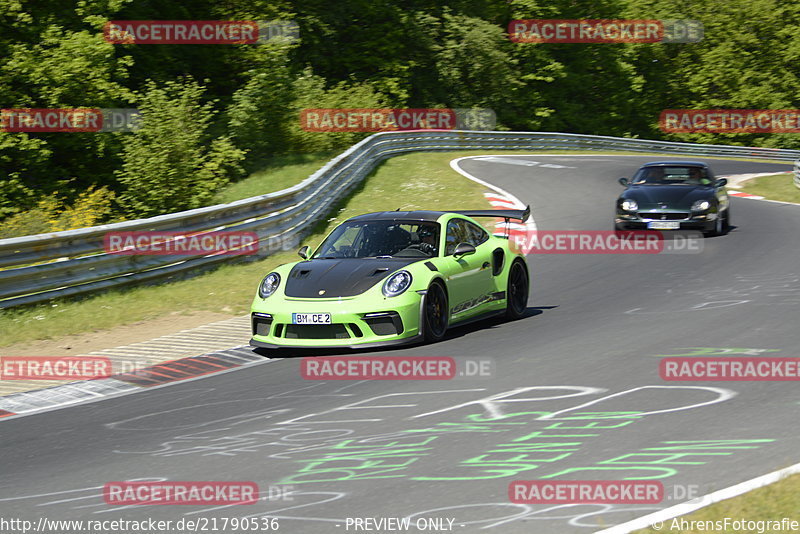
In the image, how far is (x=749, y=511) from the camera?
4.92 meters

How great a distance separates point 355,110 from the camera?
38375 mm

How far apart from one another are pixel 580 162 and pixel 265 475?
30572 mm

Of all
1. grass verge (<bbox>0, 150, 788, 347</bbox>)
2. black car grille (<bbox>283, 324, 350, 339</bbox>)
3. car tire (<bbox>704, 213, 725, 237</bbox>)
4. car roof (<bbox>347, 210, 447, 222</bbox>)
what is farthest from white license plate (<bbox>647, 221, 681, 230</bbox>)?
black car grille (<bbox>283, 324, 350, 339</bbox>)

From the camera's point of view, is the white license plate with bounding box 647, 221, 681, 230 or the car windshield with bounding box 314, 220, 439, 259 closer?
the car windshield with bounding box 314, 220, 439, 259

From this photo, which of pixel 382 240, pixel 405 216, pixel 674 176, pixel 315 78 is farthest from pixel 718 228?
pixel 315 78

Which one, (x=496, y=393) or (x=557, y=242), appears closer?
(x=496, y=393)

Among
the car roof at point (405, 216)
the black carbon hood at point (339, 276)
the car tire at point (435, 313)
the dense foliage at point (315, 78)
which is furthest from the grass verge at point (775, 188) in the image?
the black carbon hood at point (339, 276)

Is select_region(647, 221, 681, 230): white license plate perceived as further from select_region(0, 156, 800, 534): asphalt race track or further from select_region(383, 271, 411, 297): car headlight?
select_region(383, 271, 411, 297): car headlight

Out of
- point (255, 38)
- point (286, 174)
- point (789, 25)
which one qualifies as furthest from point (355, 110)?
point (789, 25)

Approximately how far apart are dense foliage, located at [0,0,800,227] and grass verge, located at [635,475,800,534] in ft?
66.0

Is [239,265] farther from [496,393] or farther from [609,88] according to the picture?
[609,88]

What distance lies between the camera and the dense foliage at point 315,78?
1061 inches

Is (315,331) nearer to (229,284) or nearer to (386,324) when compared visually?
(386,324)

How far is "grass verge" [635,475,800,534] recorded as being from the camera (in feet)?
15.6
